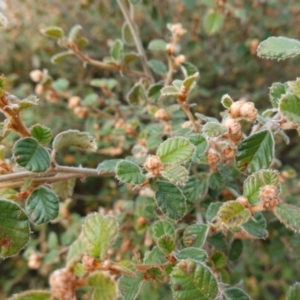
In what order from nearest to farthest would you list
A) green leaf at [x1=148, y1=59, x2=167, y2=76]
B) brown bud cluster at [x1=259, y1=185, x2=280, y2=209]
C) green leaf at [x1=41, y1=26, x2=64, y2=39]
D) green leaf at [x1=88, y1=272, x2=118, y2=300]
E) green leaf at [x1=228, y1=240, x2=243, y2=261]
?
green leaf at [x1=88, y1=272, x2=118, y2=300]
brown bud cluster at [x1=259, y1=185, x2=280, y2=209]
green leaf at [x1=228, y1=240, x2=243, y2=261]
green leaf at [x1=41, y1=26, x2=64, y2=39]
green leaf at [x1=148, y1=59, x2=167, y2=76]

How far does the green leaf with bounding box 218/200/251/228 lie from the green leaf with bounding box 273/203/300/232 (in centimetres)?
4

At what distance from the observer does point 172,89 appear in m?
0.79

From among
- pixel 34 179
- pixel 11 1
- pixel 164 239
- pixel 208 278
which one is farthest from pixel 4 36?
pixel 208 278

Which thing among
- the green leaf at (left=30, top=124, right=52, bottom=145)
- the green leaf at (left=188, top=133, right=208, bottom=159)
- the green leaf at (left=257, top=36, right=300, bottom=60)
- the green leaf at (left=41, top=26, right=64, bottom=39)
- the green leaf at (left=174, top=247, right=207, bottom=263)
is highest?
the green leaf at (left=41, top=26, right=64, bottom=39)

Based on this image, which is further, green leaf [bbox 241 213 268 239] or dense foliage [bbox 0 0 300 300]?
green leaf [bbox 241 213 268 239]

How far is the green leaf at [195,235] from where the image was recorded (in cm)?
75

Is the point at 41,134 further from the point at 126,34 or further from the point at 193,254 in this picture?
the point at 126,34

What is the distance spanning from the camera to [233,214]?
632 mm

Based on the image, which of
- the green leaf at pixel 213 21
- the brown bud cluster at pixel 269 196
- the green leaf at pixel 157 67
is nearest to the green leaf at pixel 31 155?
the brown bud cluster at pixel 269 196

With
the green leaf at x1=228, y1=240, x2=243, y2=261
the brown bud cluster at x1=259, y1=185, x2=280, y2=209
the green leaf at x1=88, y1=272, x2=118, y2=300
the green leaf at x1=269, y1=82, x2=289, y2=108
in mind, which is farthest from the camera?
the green leaf at x1=228, y1=240, x2=243, y2=261

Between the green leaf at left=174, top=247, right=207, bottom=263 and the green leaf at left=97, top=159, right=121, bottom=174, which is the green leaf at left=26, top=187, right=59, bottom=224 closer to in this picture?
the green leaf at left=97, top=159, right=121, bottom=174

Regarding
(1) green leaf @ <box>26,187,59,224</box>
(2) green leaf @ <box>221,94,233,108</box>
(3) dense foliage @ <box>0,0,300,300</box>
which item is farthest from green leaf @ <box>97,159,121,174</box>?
(2) green leaf @ <box>221,94,233,108</box>

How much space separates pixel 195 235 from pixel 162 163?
0.52 ft

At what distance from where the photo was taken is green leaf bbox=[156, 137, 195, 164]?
67cm
